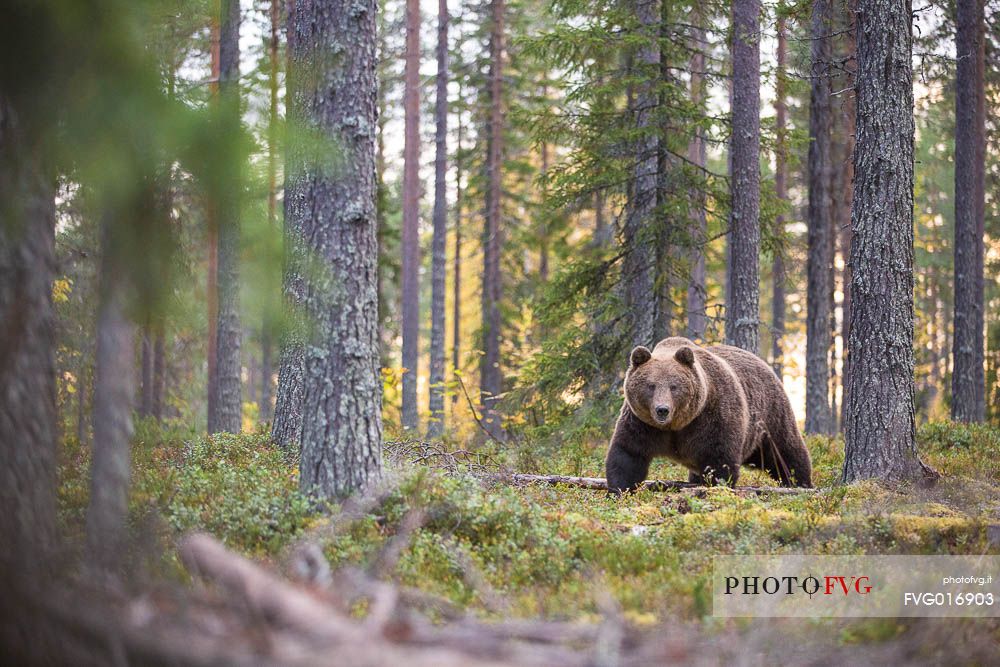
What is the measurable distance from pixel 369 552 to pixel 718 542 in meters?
2.88

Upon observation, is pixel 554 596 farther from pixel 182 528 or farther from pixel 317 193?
pixel 317 193

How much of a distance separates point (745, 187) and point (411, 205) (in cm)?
978

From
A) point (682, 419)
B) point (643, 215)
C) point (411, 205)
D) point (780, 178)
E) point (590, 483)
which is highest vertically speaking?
point (780, 178)

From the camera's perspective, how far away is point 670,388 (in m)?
9.59

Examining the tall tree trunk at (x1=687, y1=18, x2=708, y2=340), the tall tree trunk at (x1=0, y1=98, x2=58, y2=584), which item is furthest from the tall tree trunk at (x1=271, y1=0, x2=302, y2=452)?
the tall tree trunk at (x1=687, y1=18, x2=708, y2=340)

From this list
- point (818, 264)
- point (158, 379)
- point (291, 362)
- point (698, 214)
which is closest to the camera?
point (291, 362)

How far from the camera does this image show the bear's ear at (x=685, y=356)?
9859 millimetres

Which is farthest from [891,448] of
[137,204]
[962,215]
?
[962,215]

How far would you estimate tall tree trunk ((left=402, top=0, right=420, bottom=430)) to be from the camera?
68.6 feet

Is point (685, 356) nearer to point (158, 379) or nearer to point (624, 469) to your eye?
point (624, 469)

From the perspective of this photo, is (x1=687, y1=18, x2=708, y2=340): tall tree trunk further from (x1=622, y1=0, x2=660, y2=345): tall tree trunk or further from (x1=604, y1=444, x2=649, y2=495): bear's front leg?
(x1=604, y1=444, x2=649, y2=495): bear's front leg

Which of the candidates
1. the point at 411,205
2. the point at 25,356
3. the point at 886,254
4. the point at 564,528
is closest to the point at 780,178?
the point at 411,205

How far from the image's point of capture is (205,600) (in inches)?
153

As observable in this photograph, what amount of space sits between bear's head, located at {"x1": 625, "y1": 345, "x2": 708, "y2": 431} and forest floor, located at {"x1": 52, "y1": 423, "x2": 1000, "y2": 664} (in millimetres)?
1036
